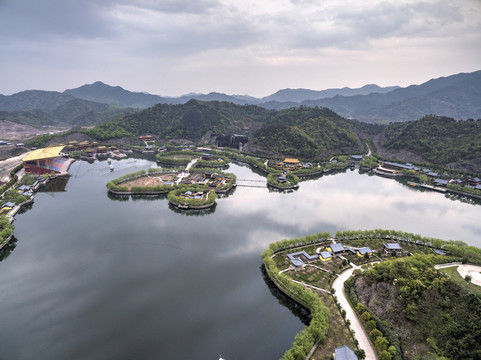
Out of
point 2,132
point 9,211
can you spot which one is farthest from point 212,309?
point 2,132

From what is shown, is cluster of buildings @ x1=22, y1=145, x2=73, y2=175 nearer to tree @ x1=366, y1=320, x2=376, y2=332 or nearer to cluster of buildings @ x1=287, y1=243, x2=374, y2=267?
cluster of buildings @ x1=287, y1=243, x2=374, y2=267

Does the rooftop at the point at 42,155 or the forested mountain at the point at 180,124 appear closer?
the rooftop at the point at 42,155

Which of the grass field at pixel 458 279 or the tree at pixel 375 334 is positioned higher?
the grass field at pixel 458 279

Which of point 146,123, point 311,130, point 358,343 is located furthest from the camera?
point 146,123

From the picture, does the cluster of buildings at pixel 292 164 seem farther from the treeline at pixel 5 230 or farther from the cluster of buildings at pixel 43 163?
the cluster of buildings at pixel 43 163

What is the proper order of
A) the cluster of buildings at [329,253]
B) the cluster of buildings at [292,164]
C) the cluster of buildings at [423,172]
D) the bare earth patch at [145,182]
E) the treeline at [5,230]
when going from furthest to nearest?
1. the cluster of buildings at [292,164]
2. the cluster of buildings at [423,172]
3. the bare earth patch at [145,182]
4. the treeline at [5,230]
5. the cluster of buildings at [329,253]

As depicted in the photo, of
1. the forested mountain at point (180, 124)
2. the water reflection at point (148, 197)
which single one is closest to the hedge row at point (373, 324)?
the water reflection at point (148, 197)

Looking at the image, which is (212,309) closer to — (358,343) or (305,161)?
(358,343)
